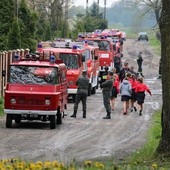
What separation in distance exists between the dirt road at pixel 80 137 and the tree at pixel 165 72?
1.56 metres

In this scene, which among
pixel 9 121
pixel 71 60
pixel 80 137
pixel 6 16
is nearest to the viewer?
pixel 80 137

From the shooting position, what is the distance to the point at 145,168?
11453mm

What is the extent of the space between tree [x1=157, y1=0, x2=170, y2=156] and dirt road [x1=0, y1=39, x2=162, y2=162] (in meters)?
1.56

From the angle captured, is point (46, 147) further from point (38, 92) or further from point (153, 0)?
point (153, 0)

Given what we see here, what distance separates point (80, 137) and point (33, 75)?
3432 millimetres

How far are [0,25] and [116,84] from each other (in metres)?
15.5

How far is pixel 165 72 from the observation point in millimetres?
15484

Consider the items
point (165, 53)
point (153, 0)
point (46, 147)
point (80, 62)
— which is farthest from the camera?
point (153, 0)

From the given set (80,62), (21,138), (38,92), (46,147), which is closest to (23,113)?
(38,92)

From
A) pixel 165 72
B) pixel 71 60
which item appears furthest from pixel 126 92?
pixel 165 72

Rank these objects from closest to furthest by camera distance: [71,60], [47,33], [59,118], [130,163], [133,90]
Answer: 1. [130,163]
2. [59,118]
3. [133,90]
4. [71,60]
5. [47,33]

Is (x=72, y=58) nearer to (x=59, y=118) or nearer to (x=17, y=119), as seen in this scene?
(x=59, y=118)

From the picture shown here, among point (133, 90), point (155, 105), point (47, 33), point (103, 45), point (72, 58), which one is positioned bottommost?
point (155, 105)

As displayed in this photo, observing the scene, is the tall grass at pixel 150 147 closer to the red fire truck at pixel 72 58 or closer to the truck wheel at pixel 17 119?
the truck wheel at pixel 17 119
